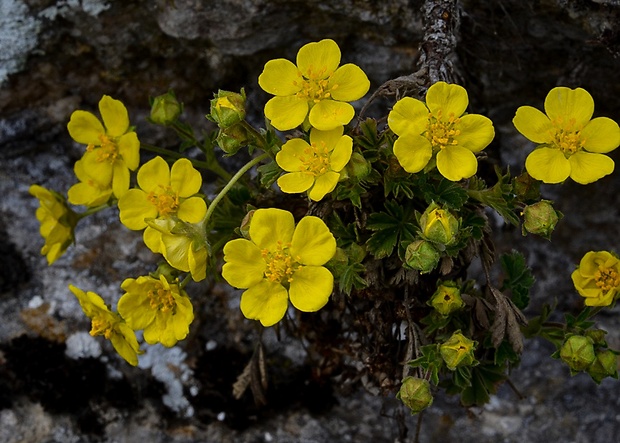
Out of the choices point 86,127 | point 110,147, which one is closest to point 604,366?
point 110,147

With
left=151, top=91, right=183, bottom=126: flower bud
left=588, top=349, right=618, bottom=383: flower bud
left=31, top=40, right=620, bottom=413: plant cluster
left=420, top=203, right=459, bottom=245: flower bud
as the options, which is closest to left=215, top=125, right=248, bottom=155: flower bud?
left=31, top=40, right=620, bottom=413: plant cluster

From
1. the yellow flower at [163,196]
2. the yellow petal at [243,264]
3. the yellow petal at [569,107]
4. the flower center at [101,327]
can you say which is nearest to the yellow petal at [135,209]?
the yellow flower at [163,196]

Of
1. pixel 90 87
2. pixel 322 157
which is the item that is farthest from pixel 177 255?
pixel 90 87

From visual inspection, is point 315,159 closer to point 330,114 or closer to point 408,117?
point 330,114

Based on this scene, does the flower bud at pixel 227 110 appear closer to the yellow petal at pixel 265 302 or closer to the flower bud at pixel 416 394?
the yellow petal at pixel 265 302

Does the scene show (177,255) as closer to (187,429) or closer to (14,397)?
(187,429)

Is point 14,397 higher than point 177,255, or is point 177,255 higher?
point 177,255

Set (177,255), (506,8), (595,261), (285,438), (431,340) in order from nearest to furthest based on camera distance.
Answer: (177,255), (595,261), (431,340), (506,8), (285,438)
